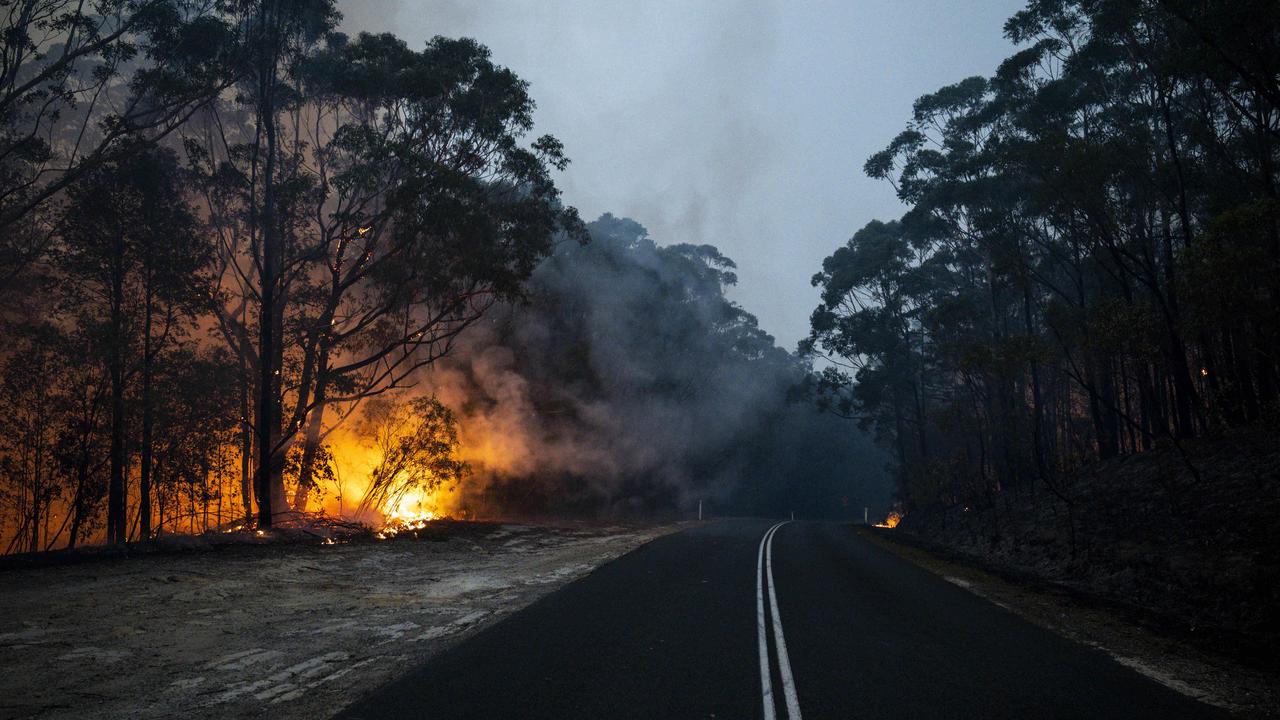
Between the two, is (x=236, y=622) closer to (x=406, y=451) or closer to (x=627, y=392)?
(x=406, y=451)

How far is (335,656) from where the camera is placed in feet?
26.2

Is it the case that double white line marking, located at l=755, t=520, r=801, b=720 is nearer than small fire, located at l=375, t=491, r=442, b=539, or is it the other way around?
double white line marking, located at l=755, t=520, r=801, b=720

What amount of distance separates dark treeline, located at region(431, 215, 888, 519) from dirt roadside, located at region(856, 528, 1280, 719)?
24.1 m

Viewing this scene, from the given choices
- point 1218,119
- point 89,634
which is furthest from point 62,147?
point 1218,119

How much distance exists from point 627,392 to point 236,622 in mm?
38577

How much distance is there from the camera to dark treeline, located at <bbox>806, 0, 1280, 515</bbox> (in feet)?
45.2

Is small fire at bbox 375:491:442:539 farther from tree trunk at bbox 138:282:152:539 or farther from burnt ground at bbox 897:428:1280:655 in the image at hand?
burnt ground at bbox 897:428:1280:655

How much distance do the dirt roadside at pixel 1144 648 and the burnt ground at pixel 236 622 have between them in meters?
7.62

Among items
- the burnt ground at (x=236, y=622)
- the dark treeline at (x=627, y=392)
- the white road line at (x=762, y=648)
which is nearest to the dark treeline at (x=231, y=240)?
the burnt ground at (x=236, y=622)

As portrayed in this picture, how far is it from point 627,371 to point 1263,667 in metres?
40.9

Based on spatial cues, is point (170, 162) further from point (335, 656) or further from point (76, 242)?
point (335, 656)

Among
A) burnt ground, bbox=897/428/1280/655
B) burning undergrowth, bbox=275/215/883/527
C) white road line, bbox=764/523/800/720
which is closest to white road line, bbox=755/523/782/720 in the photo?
white road line, bbox=764/523/800/720

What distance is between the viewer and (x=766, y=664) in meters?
7.50

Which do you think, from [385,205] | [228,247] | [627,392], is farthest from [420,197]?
[627,392]
